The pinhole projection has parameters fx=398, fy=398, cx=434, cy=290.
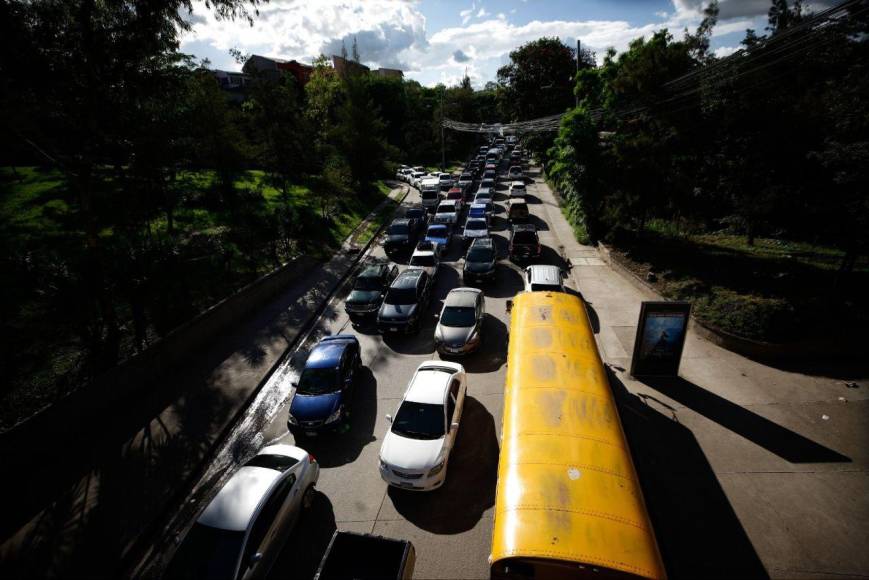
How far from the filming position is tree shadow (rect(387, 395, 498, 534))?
8.26m

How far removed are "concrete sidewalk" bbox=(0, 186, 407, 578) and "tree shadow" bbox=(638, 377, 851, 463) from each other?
478 inches

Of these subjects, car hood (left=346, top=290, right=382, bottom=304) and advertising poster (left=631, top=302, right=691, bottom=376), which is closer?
advertising poster (left=631, top=302, right=691, bottom=376)

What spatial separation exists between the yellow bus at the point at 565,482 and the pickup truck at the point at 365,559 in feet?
5.15

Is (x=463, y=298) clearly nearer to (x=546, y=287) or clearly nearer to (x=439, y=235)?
(x=546, y=287)

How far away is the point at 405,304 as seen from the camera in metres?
15.8

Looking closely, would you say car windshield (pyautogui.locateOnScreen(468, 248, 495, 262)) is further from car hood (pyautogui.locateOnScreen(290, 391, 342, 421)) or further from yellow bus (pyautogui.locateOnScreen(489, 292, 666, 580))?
car hood (pyautogui.locateOnScreen(290, 391, 342, 421))

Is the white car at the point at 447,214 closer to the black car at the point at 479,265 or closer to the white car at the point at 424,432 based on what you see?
the black car at the point at 479,265

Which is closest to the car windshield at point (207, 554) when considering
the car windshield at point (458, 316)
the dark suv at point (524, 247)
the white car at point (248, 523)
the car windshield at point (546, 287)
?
the white car at point (248, 523)

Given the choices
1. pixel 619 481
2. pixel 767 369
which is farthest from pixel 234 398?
pixel 767 369

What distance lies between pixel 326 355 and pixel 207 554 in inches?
228

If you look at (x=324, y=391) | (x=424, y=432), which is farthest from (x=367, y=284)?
(x=424, y=432)

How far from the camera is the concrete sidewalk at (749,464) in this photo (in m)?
7.23

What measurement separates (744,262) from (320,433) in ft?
61.5

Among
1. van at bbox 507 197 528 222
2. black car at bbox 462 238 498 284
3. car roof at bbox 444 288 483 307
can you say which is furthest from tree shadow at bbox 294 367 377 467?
van at bbox 507 197 528 222
